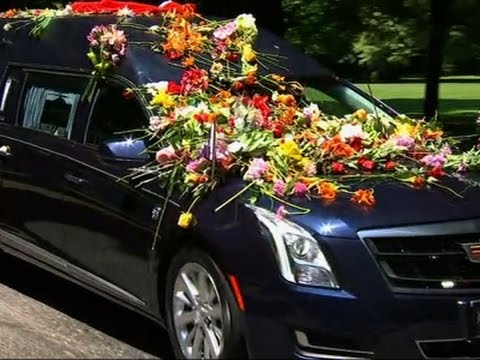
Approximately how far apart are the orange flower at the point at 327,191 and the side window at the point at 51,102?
2015 mm

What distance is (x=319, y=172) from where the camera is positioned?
196 inches

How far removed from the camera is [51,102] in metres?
6.32

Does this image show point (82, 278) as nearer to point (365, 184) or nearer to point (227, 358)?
point (227, 358)

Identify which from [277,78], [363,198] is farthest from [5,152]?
[363,198]

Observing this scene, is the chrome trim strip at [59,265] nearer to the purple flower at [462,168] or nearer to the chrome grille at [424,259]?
the chrome grille at [424,259]

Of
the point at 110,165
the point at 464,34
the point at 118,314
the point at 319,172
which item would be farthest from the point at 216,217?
the point at 464,34

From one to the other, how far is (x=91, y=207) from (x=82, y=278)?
487 millimetres

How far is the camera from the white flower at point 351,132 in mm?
5262

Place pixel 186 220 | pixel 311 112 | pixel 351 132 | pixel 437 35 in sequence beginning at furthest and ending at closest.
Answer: pixel 437 35 < pixel 311 112 < pixel 351 132 < pixel 186 220

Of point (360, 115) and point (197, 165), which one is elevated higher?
point (360, 115)

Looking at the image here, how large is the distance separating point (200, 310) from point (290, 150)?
93cm

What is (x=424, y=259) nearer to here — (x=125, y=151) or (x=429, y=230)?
(x=429, y=230)

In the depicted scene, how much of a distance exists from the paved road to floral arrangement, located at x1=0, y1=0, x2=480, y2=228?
1057mm

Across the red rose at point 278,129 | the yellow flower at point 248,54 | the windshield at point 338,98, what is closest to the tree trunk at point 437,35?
the windshield at point 338,98
